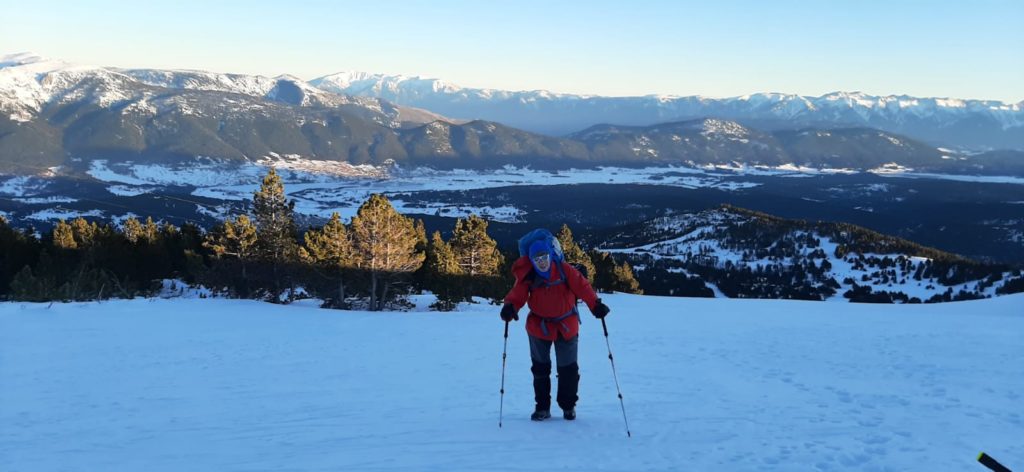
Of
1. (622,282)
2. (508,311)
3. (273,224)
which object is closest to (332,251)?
(273,224)

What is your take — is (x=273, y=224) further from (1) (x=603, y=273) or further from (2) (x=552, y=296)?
(2) (x=552, y=296)

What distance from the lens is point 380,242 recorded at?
33250 mm

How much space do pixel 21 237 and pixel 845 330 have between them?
4554 cm

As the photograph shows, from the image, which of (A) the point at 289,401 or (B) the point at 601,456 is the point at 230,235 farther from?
(B) the point at 601,456

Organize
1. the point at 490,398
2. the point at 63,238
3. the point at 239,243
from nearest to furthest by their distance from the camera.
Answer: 1. the point at 490,398
2. the point at 239,243
3. the point at 63,238

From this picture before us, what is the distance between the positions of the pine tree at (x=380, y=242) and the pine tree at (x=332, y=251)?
20.1 inches

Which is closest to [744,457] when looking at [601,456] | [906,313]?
[601,456]

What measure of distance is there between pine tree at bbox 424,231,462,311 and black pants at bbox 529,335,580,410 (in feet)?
92.4

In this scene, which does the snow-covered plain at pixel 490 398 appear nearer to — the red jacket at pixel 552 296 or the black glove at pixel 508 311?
the red jacket at pixel 552 296

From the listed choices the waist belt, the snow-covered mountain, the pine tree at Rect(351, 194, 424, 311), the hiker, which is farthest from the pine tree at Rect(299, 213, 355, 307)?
the snow-covered mountain

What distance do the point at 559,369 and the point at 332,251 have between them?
2720 centimetres

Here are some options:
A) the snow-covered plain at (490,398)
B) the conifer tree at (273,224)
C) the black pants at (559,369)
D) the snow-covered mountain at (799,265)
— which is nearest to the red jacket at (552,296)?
the black pants at (559,369)

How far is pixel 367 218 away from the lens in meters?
33.2

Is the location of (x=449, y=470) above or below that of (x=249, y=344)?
above
